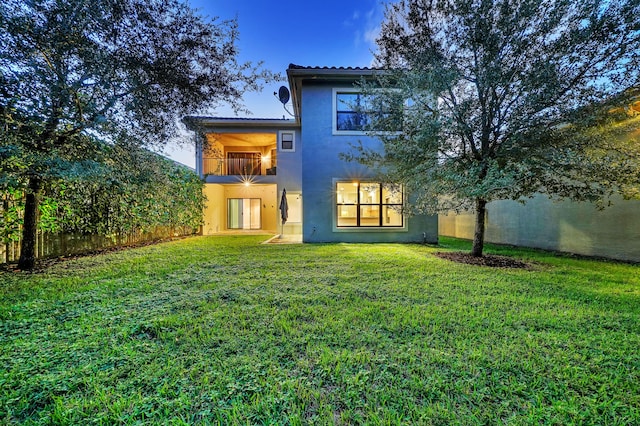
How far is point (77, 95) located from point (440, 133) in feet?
23.4

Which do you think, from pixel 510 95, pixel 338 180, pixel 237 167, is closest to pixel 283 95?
pixel 237 167

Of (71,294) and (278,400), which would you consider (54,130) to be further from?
(278,400)

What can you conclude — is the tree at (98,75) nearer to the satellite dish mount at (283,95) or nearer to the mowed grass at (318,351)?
the mowed grass at (318,351)

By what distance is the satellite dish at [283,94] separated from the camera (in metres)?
13.2

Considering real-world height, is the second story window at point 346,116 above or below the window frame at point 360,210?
above

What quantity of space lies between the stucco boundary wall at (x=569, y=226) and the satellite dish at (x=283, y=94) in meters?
9.82

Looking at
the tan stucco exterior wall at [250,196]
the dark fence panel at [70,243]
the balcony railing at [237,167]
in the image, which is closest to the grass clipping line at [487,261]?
the dark fence panel at [70,243]

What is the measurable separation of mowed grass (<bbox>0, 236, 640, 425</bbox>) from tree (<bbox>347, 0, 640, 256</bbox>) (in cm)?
241

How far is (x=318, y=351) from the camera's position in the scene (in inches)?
93.7

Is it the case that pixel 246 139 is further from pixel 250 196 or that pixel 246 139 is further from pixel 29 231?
pixel 29 231

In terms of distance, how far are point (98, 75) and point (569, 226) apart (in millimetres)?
12345

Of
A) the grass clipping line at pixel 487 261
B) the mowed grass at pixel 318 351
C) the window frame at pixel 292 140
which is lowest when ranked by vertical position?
the mowed grass at pixel 318 351

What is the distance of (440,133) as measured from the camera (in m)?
6.20

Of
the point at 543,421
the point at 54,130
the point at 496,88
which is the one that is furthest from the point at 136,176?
the point at 496,88
